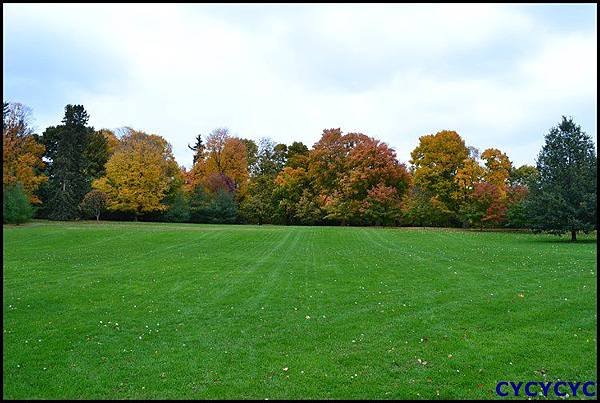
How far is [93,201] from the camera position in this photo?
48.7 meters

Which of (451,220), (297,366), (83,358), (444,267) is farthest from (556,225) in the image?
(83,358)

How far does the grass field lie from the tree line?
21.2 meters

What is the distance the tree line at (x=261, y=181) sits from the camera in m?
41.1

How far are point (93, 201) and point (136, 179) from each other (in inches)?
197

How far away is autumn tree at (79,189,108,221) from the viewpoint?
48.6m

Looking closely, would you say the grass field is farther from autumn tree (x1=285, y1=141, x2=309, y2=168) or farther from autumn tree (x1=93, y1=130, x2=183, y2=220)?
autumn tree (x1=285, y1=141, x2=309, y2=168)

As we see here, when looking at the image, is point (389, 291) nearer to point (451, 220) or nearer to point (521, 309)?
point (521, 309)

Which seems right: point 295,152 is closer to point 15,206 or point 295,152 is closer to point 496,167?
point 496,167

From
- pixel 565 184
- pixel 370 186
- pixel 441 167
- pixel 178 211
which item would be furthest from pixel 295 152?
pixel 565 184

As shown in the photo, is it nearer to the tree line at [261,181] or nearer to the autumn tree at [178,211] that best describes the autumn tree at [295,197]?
the tree line at [261,181]

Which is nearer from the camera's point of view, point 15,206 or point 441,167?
point 15,206

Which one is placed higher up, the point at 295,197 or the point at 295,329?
the point at 295,197

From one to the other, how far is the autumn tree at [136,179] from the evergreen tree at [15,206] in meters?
11.3

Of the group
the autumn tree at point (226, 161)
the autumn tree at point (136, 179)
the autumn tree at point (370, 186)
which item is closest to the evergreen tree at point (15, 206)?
the autumn tree at point (136, 179)
